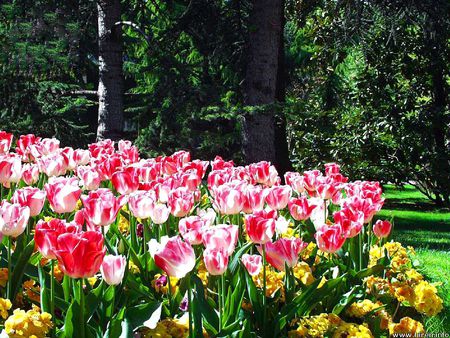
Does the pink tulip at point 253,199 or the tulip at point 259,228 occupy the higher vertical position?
the pink tulip at point 253,199

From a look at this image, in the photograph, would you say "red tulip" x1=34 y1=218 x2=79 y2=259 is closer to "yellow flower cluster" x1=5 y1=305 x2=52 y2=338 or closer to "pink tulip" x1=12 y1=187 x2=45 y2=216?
"yellow flower cluster" x1=5 y1=305 x2=52 y2=338

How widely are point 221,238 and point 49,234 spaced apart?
462 mm

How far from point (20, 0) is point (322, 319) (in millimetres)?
7407

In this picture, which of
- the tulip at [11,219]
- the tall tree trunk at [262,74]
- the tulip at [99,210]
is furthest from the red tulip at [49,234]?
the tall tree trunk at [262,74]

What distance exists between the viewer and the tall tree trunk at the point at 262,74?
780 cm

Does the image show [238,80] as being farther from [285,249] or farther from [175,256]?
[175,256]

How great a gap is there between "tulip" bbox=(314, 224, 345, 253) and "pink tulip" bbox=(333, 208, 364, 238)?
0.28ft

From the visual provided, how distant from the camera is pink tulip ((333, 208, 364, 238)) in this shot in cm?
232

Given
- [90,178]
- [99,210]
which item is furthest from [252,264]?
[90,178]

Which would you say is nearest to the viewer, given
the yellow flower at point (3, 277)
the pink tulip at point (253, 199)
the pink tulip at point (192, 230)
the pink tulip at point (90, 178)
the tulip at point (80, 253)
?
the tulip at point (80, 253)

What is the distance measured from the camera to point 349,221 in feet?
7.64

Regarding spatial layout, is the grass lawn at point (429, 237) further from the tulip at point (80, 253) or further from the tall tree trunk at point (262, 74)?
the tall tree trunk at point (262, 74)

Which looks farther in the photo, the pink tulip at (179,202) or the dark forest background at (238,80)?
→ the dark forest background at (238,80)

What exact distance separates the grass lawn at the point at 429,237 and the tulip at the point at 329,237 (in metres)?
0.74
